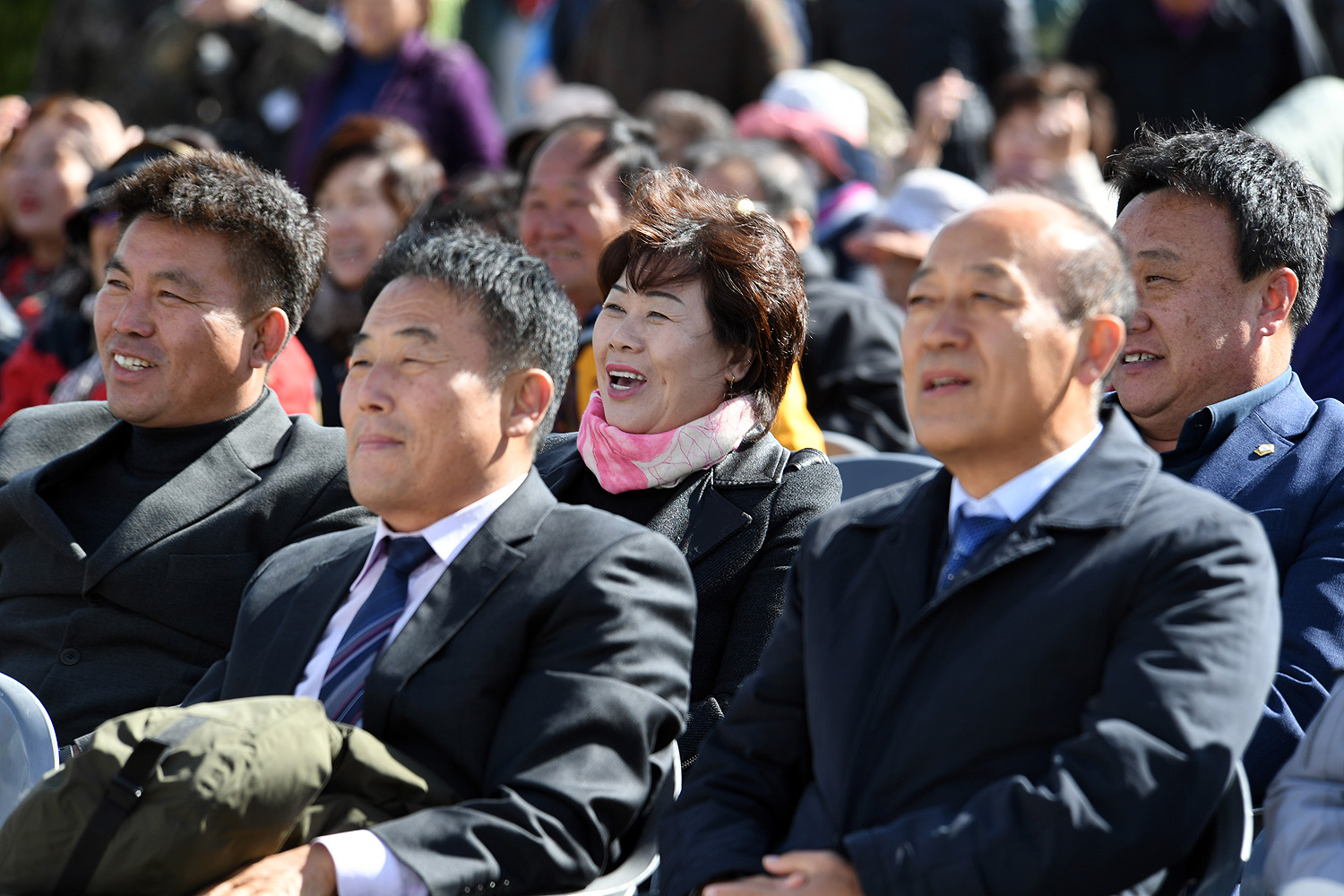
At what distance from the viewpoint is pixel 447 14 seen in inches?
445

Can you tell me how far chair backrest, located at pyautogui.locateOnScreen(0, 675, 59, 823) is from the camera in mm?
2580

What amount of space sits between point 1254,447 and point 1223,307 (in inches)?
14.2

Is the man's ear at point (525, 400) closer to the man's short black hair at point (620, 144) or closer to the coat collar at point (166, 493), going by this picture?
the coat collar at point (166, 493)

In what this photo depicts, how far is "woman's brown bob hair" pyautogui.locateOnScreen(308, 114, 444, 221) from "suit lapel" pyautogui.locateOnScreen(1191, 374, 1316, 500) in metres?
3.49

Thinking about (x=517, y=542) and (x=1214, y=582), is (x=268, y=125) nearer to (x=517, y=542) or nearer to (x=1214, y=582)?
(x=517, y=542)

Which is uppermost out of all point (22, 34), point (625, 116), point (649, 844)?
point (22, 34)

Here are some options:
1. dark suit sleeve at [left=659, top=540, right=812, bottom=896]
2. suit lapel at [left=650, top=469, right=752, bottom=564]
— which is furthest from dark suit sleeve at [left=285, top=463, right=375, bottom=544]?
dark suit sleeve at [left=659, top=540, right=812, bottom=896]

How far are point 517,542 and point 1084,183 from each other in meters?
4.67

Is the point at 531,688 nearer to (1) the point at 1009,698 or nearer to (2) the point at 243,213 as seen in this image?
(1) the point at 1009,698

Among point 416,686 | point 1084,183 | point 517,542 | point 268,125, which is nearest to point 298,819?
point 416,686

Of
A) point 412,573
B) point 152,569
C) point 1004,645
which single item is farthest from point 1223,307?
point 152,569

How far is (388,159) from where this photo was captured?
5773 millimetres

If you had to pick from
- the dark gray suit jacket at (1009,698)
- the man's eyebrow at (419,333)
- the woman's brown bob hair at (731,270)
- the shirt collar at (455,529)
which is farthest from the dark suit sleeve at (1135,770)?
the woman's brown bob hair at (731,270)

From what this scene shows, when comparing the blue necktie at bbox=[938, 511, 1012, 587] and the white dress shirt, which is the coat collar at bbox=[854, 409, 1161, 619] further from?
the white dress shirt
